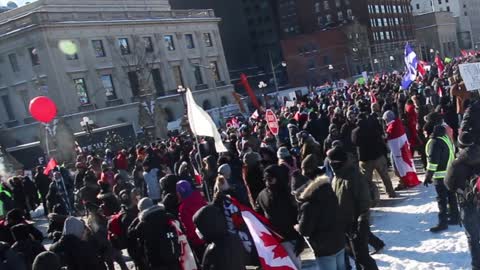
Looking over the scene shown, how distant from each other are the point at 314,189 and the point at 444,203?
3093 mm

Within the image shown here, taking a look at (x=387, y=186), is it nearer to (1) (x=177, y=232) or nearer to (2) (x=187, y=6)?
(1) (x=177, y=232)

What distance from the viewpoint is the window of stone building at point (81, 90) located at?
145 feet

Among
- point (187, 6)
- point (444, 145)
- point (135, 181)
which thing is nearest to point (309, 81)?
point (187, 6)

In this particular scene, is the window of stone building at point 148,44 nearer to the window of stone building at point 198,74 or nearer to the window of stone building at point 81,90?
the window of stone building at point 198,74

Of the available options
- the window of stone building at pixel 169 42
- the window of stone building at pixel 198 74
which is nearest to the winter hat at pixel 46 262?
the window of stone building at pixel 169 42

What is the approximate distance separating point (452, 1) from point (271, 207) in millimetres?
139911

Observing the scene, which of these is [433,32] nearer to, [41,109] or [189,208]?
[41,109]

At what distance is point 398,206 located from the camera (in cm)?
902

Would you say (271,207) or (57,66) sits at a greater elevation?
(57,66)

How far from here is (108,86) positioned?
155 feet

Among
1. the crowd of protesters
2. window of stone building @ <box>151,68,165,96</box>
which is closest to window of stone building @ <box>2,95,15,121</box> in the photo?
window of stone building @ <box>151,68,165,96</box>

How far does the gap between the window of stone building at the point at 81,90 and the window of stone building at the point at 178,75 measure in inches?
427

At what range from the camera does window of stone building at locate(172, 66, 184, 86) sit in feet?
174

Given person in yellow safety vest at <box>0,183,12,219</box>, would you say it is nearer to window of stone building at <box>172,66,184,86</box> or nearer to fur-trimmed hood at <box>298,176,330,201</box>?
fur-trimmed hood at <box>298,176,330,201</box>
